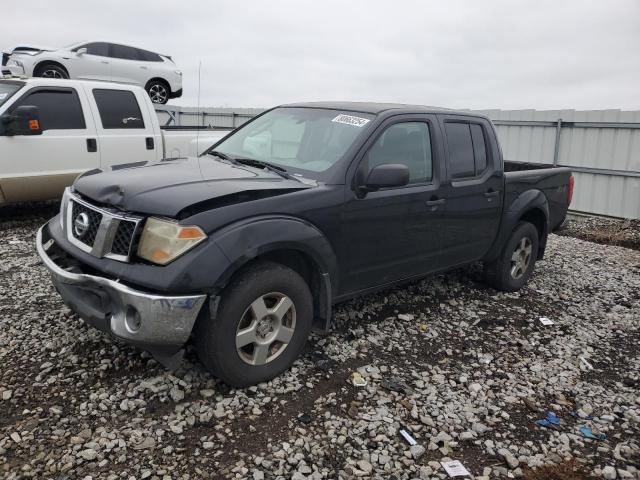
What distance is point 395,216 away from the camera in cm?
405

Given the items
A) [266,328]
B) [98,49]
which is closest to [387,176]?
[266,328]

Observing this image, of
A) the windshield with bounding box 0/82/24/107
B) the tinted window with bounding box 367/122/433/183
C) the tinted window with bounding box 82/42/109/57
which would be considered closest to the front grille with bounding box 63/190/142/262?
the tinted window with bounding box 367/122/433/183

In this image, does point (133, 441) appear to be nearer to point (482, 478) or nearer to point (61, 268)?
point (61, 268)

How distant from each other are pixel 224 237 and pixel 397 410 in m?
1.56

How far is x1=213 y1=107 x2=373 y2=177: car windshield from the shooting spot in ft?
12.8

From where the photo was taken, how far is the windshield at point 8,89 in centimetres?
674

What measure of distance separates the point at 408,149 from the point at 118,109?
201 inches

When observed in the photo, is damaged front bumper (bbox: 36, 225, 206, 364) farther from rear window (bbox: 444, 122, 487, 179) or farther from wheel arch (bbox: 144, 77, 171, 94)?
wheel arch (bbox: 144, 77, 171, 94)

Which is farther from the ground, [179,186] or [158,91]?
[158,91]

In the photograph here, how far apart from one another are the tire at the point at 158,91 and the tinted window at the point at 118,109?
621 cm

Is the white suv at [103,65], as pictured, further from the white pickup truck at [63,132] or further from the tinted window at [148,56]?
the white pickup truck at [63,132]

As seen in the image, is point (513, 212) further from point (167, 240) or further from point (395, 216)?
point (167, 240)

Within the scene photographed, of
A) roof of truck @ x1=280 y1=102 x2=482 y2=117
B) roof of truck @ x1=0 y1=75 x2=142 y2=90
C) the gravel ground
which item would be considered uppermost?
roof of truck @ x1=0 y1=75 x2=142 y2=90

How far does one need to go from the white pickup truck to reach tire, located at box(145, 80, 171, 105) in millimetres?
6186
